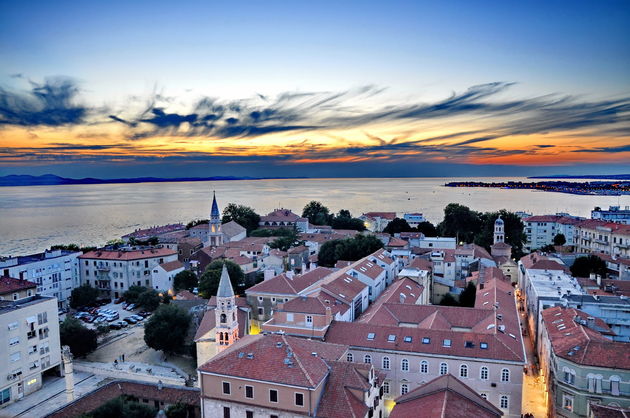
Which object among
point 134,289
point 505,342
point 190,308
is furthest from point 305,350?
point 134,289

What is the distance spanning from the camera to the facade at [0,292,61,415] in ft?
98.1

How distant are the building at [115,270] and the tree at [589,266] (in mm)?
52253

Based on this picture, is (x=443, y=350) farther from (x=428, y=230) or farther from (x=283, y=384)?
(x=428, y=230)

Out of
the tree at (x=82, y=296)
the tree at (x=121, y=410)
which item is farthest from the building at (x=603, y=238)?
the tree at (x=82, y=296)

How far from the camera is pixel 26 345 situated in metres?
31.4

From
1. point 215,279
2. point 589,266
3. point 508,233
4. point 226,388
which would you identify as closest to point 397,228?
point 508,233

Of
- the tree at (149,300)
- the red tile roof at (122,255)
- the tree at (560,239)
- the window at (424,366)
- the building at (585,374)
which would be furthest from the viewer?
the tree at (560,239)

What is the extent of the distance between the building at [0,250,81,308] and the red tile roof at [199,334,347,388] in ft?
123

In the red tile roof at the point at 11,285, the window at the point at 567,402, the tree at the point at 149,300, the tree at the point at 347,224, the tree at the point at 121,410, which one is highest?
the red tile roof at the point at 11,285

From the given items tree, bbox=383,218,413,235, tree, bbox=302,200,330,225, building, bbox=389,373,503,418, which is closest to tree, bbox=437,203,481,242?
tree, bbox=383,218,413,235

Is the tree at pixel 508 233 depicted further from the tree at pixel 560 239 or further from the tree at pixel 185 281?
the tree at pixel 185 281

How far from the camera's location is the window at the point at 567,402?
2241cm

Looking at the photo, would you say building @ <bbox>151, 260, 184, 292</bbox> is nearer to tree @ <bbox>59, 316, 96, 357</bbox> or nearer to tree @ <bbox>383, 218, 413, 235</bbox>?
tree @ <bbox>59, 316, 96, 357</bbox>

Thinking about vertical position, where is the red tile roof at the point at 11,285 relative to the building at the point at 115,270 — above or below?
above
